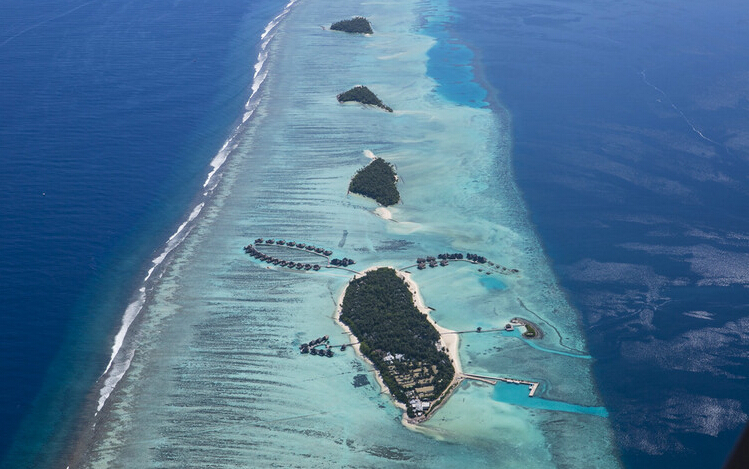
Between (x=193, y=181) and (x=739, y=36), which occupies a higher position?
(x=739, y=36)


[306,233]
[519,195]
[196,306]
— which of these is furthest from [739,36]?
[196,306]

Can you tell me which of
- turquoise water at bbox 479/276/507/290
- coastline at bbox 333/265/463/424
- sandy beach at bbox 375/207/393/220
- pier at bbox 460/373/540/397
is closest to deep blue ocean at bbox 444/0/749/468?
pier at bbox 460/373/540/397

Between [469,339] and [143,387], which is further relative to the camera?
[469,339]

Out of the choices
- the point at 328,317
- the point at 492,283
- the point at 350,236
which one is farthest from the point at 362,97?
the point at 328,317

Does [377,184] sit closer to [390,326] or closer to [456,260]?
[456,260]

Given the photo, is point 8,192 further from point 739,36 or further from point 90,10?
point 739,36
